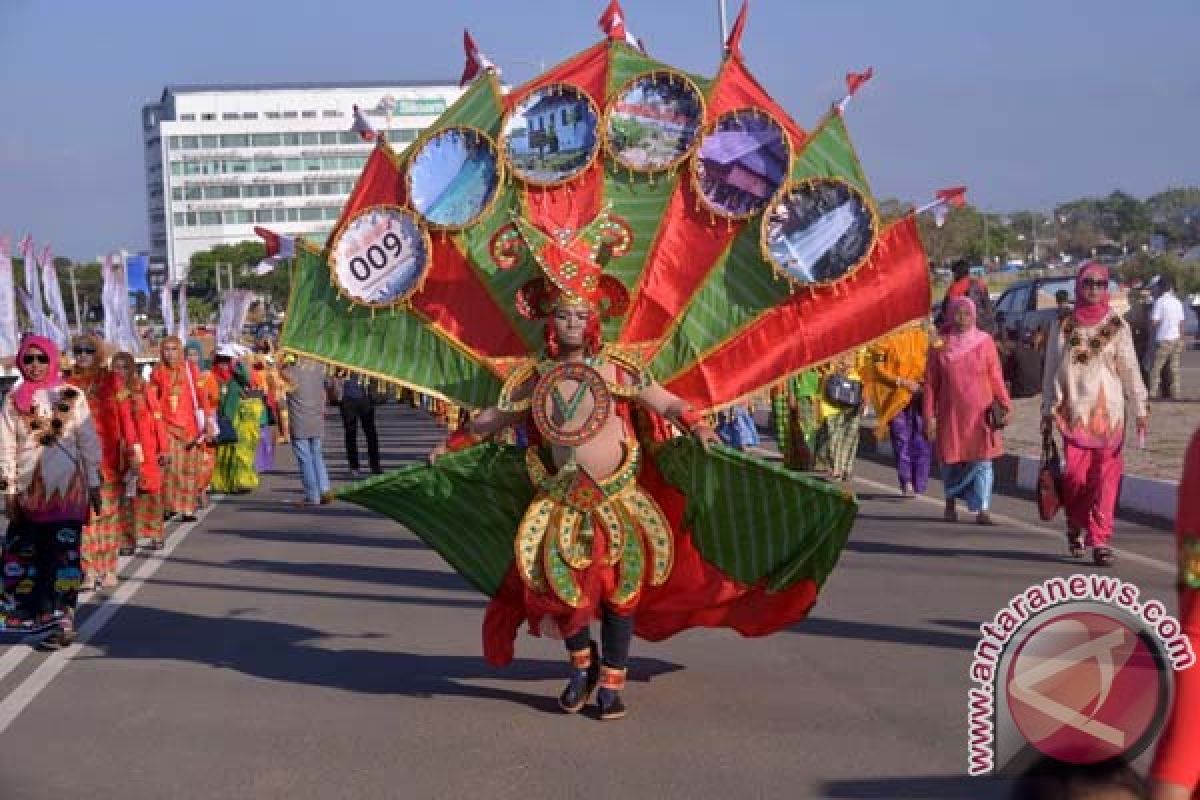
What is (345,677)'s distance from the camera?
29.3 feet

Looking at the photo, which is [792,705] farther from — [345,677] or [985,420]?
[985,420]

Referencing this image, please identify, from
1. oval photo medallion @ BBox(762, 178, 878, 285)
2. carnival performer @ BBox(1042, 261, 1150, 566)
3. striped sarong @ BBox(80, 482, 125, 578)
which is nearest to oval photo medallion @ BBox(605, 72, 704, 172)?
oval photo medallion @ BBox(762, 178, 878, 285)

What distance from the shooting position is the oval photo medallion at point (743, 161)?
8.91 m

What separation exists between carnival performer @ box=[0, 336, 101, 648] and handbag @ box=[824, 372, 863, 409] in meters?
8.31

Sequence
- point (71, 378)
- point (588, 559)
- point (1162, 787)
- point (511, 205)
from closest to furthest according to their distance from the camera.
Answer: point (1162, 787) < point (588, 559) < point (511, 205) < point (71, 378)

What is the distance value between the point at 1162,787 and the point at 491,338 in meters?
6.03

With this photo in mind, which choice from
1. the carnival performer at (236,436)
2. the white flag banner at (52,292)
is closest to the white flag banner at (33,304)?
the white flag banner at (52,292)

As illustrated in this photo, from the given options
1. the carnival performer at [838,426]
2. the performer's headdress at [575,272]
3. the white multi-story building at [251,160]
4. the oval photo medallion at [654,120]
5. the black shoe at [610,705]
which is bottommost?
the black shoe at [610,705]

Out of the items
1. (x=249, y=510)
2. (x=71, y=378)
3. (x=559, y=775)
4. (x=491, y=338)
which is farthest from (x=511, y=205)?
(x=249, y=510)

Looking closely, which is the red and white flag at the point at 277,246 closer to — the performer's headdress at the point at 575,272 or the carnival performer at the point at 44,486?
the performer's headdress at the point at 575,272

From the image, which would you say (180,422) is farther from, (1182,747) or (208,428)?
(1182,747)

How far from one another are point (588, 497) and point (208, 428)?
1057 centimetres

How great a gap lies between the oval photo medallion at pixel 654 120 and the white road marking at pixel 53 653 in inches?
150

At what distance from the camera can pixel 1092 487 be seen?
38.4 feet
